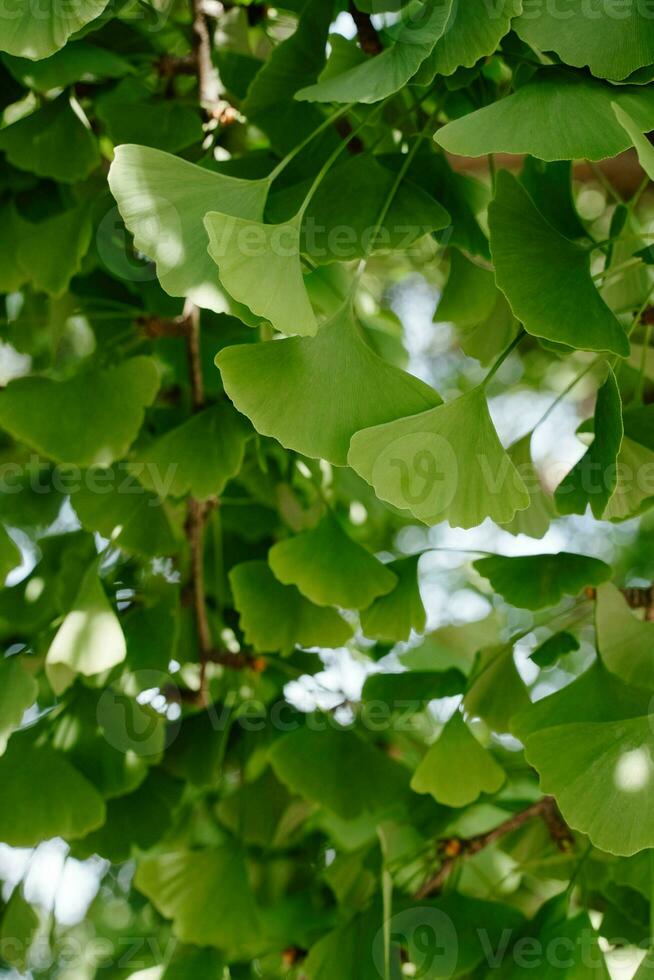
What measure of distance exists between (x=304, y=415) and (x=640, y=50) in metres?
0.26

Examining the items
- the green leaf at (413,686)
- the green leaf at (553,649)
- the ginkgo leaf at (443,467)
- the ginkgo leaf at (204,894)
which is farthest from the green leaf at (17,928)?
the ginkgo leaf at (443,467)

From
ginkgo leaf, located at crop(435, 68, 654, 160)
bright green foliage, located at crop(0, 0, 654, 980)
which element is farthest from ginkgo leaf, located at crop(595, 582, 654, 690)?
ginkgo leaf, located at crop(435, 68, 654, 160)

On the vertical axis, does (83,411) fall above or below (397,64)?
below

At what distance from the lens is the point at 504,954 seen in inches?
30.3

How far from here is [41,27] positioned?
1.85 feet

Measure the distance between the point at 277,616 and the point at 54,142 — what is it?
419 mm

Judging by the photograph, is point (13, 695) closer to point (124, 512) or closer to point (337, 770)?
point (124, 512)

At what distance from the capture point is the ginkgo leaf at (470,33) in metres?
0.54

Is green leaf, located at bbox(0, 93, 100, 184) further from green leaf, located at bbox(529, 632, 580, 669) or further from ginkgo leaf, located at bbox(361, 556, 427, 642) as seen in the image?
green leaf, located at bbox(529, 632, 580, 669)

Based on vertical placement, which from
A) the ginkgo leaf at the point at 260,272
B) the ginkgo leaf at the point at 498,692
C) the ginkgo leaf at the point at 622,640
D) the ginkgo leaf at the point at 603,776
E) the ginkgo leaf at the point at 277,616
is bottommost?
the ginkgo leaf at the point at 498,692

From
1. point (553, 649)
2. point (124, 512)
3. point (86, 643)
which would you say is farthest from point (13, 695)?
point (553, 649)

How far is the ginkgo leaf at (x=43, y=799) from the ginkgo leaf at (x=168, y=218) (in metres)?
0.43

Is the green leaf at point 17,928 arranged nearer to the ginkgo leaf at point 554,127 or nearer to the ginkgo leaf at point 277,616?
the ginkgo leaf at point 277,616

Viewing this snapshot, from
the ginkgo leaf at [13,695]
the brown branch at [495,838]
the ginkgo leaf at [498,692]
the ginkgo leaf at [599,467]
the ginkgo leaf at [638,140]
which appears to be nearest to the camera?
the ginkgo leaf at [638,140]
